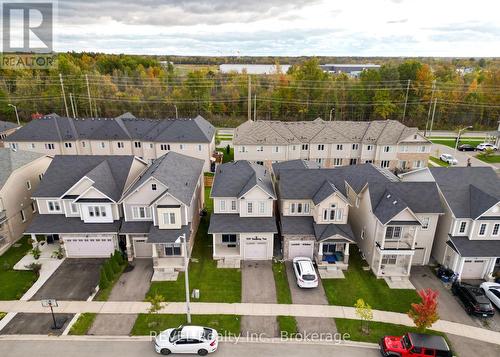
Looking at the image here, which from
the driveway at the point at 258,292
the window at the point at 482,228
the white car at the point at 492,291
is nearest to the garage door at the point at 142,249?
the driveway at the point at 258,292

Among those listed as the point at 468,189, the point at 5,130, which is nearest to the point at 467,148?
the point at 468,189

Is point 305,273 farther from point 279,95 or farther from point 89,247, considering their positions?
point 279,95

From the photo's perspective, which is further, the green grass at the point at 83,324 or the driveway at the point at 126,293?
the driveway at the point at 126,293

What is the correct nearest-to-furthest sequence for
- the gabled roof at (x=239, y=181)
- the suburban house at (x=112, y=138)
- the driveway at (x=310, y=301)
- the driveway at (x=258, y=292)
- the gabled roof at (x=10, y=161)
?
the driveway at (x=258, y=292) → the driveway at (x=310, y=301) → the gabled roof at (x=239, y=181) → the gabled roof at (x=10, y=161) → the suburban house at (x=112, y=138)

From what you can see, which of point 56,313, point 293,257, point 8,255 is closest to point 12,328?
point 56,313

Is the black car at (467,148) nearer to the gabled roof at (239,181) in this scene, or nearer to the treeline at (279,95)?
the treeline at (279,95)

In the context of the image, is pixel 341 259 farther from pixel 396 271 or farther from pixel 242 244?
pixel 242 244

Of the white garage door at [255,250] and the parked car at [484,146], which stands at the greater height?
the parked car at [484,146]
